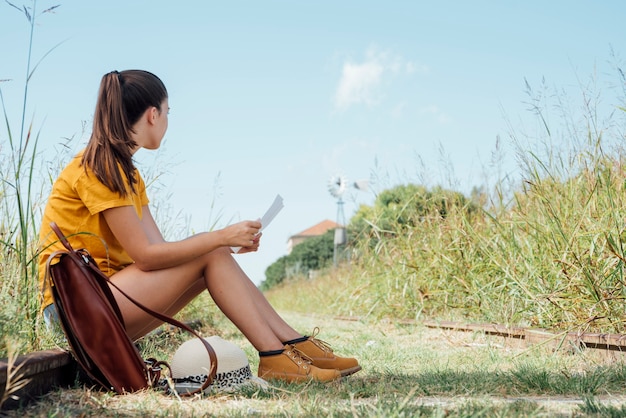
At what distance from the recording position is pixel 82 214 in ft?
8.54

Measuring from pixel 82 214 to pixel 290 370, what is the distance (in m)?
1.05

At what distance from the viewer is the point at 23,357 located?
218 centimetres

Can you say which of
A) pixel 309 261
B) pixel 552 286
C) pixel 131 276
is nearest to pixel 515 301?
pixel 552 286

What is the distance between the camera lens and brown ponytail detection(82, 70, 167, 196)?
8.30 ft

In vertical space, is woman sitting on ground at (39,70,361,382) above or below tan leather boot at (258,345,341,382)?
above

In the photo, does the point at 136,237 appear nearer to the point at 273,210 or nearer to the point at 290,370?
→ the point at 273,210

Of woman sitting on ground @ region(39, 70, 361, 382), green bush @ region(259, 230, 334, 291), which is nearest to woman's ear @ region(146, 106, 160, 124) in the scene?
woman sitting on ground @ region(39, 70, 361, 382)

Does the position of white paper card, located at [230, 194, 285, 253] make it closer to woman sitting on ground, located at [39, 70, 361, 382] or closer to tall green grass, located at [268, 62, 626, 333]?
woman sitting on ground, located at [39, 70, 361, 382]

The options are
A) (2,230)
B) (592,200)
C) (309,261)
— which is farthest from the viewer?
(309,261)

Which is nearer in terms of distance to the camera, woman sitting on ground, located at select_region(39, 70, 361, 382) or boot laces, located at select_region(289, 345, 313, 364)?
woman sitting on ground, located at select_region(39, 70, 361, 382)

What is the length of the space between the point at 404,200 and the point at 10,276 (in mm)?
4702

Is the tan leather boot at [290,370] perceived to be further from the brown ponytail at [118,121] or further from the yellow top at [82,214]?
the brown ponytail at [118,121]

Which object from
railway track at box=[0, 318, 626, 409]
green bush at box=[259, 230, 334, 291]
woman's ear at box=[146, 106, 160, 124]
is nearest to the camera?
railway track at box=[0, 318, 626, 409]

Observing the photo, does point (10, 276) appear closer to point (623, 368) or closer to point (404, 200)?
point (623, 368)
